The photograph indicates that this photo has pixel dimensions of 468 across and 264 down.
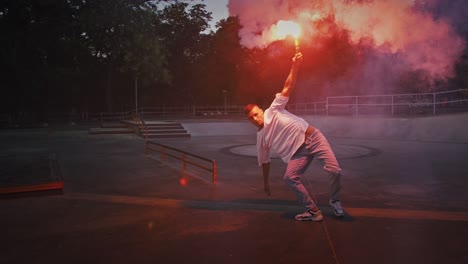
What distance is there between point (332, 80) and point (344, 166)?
1838 centimetres

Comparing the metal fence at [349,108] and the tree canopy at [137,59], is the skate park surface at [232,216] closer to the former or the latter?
the tree canopy at [137,59]

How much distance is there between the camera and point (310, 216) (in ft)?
19.1

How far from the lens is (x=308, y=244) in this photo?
4.85m

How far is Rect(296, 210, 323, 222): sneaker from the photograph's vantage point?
5.75 m

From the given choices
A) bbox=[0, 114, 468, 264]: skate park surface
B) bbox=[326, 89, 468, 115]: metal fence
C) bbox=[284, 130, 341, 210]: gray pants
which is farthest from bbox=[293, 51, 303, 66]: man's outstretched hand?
bbox=[326, 89, 468, 115]: metal fence

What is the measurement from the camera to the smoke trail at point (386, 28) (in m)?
10.5

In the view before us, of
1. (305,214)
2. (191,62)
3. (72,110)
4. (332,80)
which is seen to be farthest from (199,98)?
(305,214)

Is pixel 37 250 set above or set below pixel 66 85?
below

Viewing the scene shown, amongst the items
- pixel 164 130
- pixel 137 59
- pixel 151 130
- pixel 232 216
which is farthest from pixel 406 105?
pixel 232 216

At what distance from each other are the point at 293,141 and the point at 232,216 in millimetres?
1627

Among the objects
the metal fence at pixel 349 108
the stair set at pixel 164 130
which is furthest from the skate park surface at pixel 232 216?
the metal fence at pixel 349 108

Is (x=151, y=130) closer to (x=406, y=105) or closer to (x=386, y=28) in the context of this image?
(x=386, y=28)

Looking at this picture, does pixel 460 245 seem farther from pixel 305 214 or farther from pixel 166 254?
pixel 166 254

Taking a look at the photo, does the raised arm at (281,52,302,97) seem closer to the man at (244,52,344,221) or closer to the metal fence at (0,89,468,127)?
the man at (244,52,344,221)
